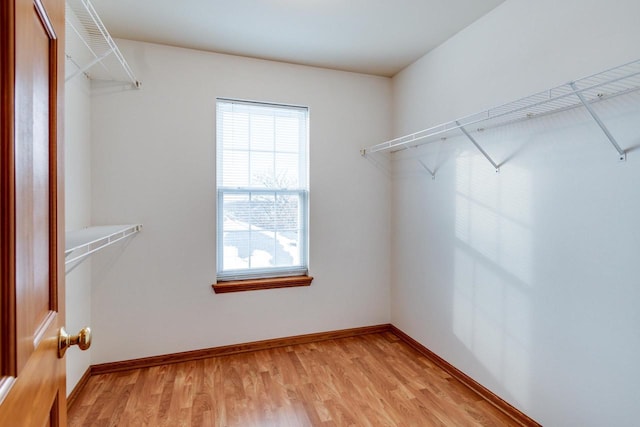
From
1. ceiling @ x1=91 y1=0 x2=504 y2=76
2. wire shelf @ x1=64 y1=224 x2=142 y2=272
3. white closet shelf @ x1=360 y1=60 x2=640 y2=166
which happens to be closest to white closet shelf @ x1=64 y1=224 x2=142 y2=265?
wire shelf @ x1=64 y1=224 x2=142 y2=272

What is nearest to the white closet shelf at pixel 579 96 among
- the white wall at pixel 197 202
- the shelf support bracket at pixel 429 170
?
the shelf support bracket at pixel 429 170

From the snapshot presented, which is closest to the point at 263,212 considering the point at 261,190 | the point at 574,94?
the point at 261,190

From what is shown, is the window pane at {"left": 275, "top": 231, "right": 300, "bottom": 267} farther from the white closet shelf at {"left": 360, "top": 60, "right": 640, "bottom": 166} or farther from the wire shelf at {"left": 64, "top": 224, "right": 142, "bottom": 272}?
the white closet shelf at {"left": 360, "top": 60, "right": 640, "bottom": 166}

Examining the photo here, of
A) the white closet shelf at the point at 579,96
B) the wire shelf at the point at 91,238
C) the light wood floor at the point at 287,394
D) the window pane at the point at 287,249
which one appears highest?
the white closet shelf at the point at 579,96

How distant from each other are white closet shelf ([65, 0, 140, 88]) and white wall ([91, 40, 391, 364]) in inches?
4.9

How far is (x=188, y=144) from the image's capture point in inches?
100

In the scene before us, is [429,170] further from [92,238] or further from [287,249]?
[92,238]

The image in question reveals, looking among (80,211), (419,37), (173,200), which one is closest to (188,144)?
(173,200)

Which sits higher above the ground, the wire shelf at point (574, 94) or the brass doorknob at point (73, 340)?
the wire shelf at point (574, 94)

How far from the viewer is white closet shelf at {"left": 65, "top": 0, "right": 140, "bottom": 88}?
5.86 ft

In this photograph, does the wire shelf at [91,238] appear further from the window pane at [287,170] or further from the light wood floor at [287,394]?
the window pane at [287,170]

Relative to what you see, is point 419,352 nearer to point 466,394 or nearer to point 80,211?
point 466,394

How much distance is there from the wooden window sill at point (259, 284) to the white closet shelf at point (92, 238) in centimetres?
76

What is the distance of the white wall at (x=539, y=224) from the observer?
4.73 feet
